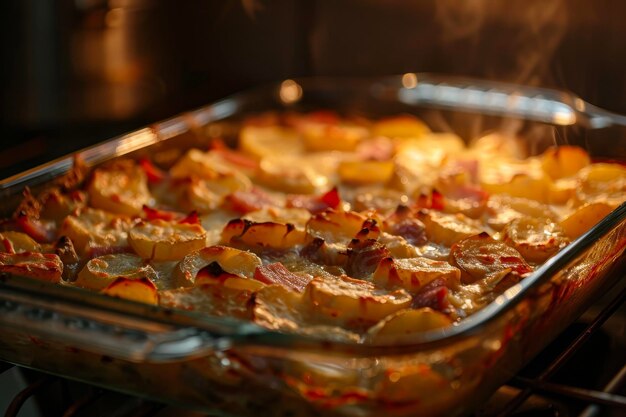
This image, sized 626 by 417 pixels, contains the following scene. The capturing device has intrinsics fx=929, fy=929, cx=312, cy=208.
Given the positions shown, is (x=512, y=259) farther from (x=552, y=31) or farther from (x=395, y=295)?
(x=552, y=31)

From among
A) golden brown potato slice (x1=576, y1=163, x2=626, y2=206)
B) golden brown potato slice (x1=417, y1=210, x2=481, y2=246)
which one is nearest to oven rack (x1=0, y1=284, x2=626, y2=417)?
golden brown potato slice (x1=417, y1=210, x2=481, y2=246)

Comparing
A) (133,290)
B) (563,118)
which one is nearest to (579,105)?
(563,118)

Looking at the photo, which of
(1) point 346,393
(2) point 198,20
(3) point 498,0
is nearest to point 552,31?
(3) point 498,0

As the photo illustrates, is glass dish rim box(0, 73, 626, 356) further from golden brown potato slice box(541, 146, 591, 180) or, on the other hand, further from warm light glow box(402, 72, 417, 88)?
warm light glow box(402, 72, 417, 88)

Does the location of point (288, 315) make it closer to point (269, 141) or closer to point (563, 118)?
point (269, 141)

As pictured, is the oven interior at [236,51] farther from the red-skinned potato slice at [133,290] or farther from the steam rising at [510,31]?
the red-skinned potato slice at [133,290]

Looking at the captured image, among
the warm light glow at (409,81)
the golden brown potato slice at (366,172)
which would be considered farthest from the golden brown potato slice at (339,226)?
the warm light glow at (409,81)
